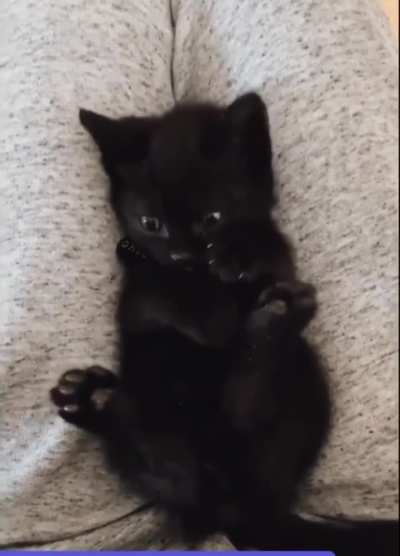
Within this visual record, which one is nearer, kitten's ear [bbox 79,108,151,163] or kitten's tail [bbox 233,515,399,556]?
kitten's tail [bbox 233,515,399,556]

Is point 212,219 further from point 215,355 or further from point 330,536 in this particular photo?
point 330,536

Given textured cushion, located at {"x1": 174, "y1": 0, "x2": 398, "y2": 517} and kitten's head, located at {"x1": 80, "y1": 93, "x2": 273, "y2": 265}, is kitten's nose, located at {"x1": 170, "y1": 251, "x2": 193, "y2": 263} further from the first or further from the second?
textured cushion, located at {"x1": 174, "y1": 0, "x2": 398, "y2": 517}

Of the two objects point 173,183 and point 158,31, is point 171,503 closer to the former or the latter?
point 173,183

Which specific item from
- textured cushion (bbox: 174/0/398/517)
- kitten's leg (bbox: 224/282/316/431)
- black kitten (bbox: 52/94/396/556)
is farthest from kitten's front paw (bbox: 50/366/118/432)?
textured cushion (bbox: 174/0/398/517)

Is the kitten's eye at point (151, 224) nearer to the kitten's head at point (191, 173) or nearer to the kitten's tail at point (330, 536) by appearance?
the kitten's head at point (191, 173)

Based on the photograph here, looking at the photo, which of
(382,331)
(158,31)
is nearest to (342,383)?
(382,331)

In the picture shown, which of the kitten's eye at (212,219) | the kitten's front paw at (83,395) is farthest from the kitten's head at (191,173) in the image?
the kitten's front paw at (83,395)
